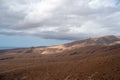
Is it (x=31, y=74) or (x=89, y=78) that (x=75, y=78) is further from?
(x=31, y=74)

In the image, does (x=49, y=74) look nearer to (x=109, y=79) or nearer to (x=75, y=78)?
(x=75, y=78)

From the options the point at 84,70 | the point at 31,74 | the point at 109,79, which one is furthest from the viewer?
the point at 31,74

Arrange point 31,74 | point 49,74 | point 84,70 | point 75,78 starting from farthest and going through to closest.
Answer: point 31,74, point 49,74, point 84,70, point 75,78

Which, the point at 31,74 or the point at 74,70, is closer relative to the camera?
the point at 74,70

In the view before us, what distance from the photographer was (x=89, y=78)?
134 ft

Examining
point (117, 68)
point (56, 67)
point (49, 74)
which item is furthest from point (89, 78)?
point (56, 67)

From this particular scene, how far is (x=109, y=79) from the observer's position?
38438mm

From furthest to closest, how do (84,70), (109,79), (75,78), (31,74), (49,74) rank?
(31,74)
(49,74)
(84,70)
(75,78)
(109,79)

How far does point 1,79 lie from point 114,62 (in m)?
30.8

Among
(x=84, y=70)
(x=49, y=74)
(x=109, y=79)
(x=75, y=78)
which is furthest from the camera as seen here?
(x=49, y=74)

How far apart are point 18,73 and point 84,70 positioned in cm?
2040

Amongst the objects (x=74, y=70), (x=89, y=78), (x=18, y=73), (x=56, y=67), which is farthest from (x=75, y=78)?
(x=18, y=73)

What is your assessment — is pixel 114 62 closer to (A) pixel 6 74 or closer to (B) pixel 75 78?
(B) pixel 75 78

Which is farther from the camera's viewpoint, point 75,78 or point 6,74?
point 6,74
